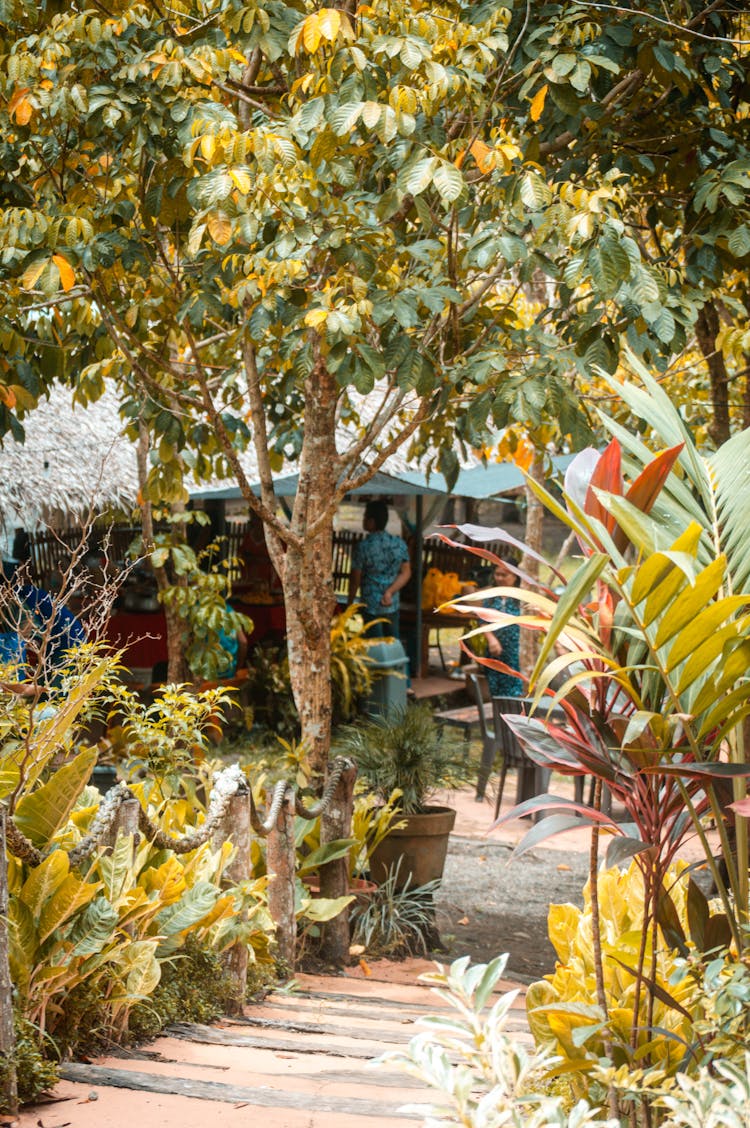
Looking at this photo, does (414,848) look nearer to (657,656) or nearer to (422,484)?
(657,656)

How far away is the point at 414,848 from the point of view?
5.47 m

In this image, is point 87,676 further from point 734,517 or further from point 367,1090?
point 734,517

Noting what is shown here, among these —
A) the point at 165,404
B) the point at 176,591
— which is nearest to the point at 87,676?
the point at 165,404

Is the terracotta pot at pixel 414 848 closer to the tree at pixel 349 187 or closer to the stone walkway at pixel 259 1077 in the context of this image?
the tree at pixel 349 187

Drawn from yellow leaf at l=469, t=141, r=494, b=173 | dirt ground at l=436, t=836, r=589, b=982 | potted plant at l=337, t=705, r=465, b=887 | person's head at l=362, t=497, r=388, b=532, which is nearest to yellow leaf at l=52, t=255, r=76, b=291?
yellow leaf at l=469, t=141, r=494, b=173

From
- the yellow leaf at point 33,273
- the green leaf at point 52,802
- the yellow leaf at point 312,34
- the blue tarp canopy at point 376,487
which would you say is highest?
the yellow leaf at point 312,34


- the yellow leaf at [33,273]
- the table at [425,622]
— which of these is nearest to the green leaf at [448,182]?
the yellow leaf at [33,273]

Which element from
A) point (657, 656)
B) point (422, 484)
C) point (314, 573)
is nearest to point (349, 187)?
point (314, 573)

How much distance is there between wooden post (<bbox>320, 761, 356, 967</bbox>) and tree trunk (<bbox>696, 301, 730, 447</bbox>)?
2440mm

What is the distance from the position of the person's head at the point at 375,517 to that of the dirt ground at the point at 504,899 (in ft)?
10.4

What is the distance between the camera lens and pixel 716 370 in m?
5.70

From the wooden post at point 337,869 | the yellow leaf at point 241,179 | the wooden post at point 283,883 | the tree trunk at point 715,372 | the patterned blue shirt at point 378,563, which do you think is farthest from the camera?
the patterned blue shirt at point 378,563

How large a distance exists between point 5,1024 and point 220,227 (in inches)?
98.6

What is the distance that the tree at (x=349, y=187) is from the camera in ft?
12.6
